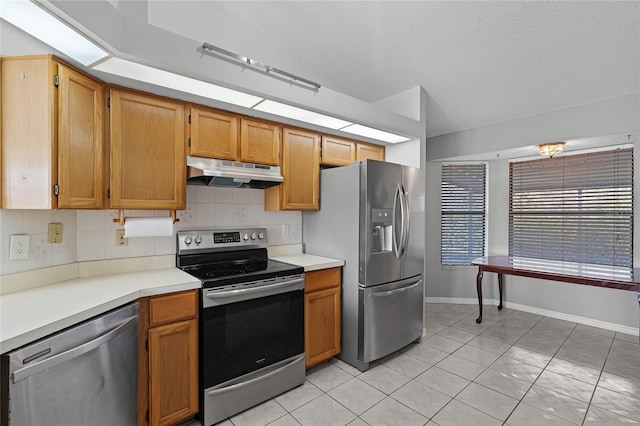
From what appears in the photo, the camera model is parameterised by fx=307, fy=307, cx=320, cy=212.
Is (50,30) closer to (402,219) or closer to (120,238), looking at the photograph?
(120,238)

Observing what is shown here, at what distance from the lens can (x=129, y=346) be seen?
62.7 inches

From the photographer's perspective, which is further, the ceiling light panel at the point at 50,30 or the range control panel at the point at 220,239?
the range control panel at the point at 220,239

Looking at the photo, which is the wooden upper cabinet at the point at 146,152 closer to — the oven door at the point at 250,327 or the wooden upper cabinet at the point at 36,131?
the wooden upper cabinet at the point at 36,131

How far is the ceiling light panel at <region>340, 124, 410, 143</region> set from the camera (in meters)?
2.88

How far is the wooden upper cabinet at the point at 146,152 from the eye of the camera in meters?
1.89

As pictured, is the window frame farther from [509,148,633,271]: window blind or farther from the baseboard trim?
the baseboard trim

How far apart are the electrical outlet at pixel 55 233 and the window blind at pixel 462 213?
172 inches

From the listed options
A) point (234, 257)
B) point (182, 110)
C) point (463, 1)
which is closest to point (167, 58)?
point (182, 110)

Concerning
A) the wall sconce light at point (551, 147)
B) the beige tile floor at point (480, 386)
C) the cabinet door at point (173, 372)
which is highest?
the wall sconce light at point (551, 147)

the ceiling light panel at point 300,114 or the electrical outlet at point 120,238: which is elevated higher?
the ceiling light panel at point 300,114

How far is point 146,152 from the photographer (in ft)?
6.55

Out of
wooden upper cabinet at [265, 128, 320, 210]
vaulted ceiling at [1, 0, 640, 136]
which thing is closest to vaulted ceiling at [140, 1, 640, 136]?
vaulted ceiling at [1, 0, 640, 136]

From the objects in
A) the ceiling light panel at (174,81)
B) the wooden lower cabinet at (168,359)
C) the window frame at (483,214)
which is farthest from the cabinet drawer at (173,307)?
the window frame at (483,214)

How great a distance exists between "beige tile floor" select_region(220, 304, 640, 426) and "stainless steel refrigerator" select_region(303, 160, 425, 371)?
259 mm
